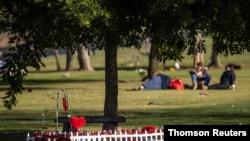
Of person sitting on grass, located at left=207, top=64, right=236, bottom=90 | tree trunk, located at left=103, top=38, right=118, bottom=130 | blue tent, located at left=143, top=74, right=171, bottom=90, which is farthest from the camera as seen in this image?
blue tent, located at left=143, top=74, right=171, bottom=90

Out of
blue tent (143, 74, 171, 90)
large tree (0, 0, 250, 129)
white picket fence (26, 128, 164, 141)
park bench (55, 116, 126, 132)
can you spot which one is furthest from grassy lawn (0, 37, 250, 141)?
white picket fence (26, 128, 164, 141)

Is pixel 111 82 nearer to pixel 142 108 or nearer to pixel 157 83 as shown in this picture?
pixel 142 108

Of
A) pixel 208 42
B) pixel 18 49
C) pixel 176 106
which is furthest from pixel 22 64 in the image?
pixel 208 42

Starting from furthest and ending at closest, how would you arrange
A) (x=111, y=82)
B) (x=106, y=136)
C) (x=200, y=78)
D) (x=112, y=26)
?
1. (x=200, y=78)
2. (x=111, y=82)
3. (x=112, y=26)
4. (x=106, y=136)

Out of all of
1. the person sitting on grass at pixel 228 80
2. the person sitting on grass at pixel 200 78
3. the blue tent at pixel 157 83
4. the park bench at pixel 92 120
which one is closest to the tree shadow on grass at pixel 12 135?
the park bench at pixel 92 120

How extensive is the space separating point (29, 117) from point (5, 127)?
3.48 meters

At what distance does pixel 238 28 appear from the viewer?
61.6 ft

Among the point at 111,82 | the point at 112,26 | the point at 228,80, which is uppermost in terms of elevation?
the point at 112,26

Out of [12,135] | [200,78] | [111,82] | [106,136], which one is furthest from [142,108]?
[106,136]

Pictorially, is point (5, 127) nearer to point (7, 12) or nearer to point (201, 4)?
point (7, 12)

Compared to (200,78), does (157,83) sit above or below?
below

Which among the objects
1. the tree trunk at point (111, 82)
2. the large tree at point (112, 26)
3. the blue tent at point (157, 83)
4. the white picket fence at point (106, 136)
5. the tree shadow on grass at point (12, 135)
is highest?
the large tree at point (112, 26)

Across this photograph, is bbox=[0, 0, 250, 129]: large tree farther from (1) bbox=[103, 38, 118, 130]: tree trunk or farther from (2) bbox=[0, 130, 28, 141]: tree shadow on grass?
(2) bbox=[0, 130, 28, 141]: tree shadow on grass

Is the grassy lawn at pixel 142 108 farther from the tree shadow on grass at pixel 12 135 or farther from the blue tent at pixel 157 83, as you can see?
the blue tent at pixel 157 83
